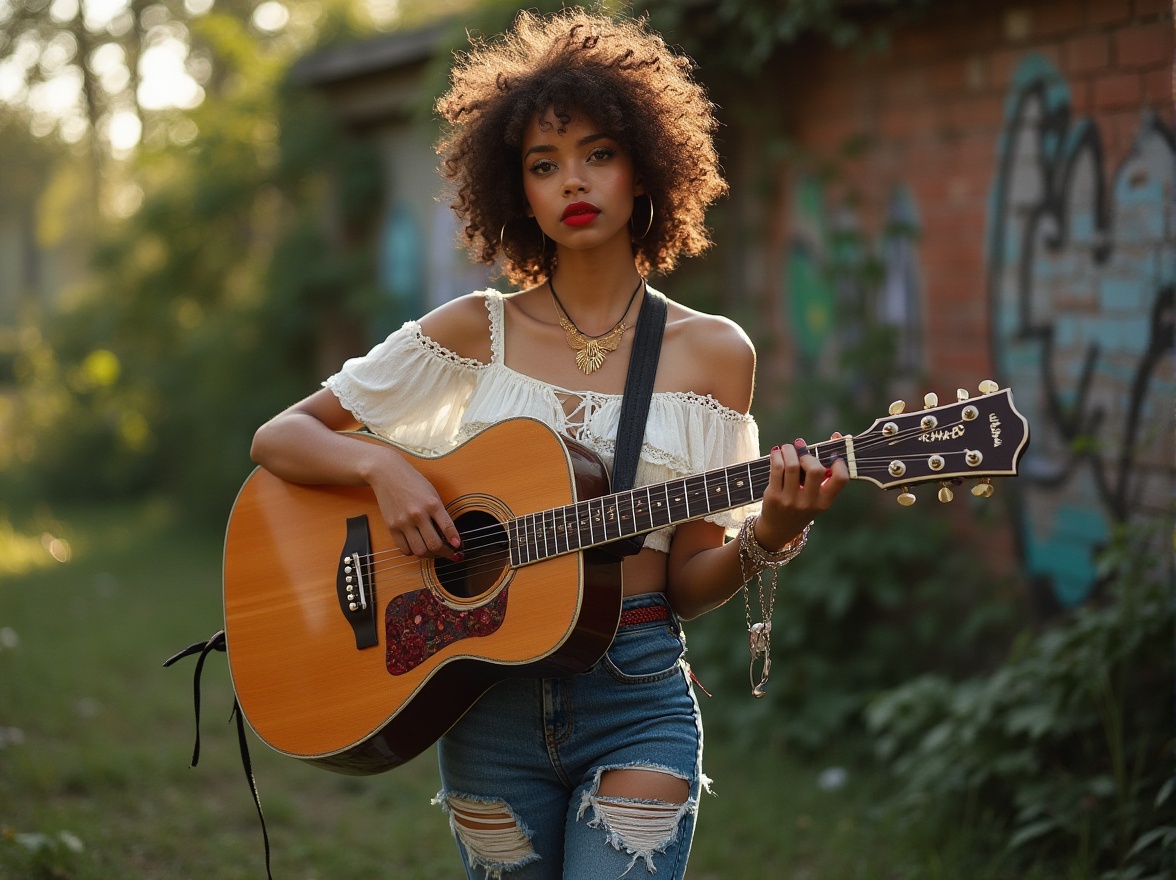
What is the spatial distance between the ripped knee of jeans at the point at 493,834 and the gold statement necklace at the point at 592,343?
35.3 inches

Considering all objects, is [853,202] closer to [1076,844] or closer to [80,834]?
[1076,844]

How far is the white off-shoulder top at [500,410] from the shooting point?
2.49 m

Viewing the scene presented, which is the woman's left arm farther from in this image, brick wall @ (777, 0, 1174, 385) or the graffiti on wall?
brick wall @ (777, 0, 1174, 385)

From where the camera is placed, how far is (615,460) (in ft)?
8.05

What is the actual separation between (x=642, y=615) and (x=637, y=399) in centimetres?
43

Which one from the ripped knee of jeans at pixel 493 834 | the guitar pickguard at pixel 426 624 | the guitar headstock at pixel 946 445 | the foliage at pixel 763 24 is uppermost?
the foliage at pixel 763 24

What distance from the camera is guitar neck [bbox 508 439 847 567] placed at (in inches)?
88.0

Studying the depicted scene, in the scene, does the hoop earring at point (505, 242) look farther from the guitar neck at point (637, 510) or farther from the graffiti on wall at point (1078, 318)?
the graffiti on wall at point (1078, 318)

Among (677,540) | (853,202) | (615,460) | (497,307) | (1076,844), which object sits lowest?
(1076,844)

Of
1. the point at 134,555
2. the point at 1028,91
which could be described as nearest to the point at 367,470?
the point at 1028,91

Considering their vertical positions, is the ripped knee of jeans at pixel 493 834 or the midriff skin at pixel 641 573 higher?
the midriff skin at pixel 641 573

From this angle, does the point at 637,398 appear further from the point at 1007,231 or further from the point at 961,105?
the point at 961,105

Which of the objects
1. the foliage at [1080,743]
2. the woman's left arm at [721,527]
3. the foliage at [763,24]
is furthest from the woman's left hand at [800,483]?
the foliage at [763,24]

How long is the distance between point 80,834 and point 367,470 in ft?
7.58
